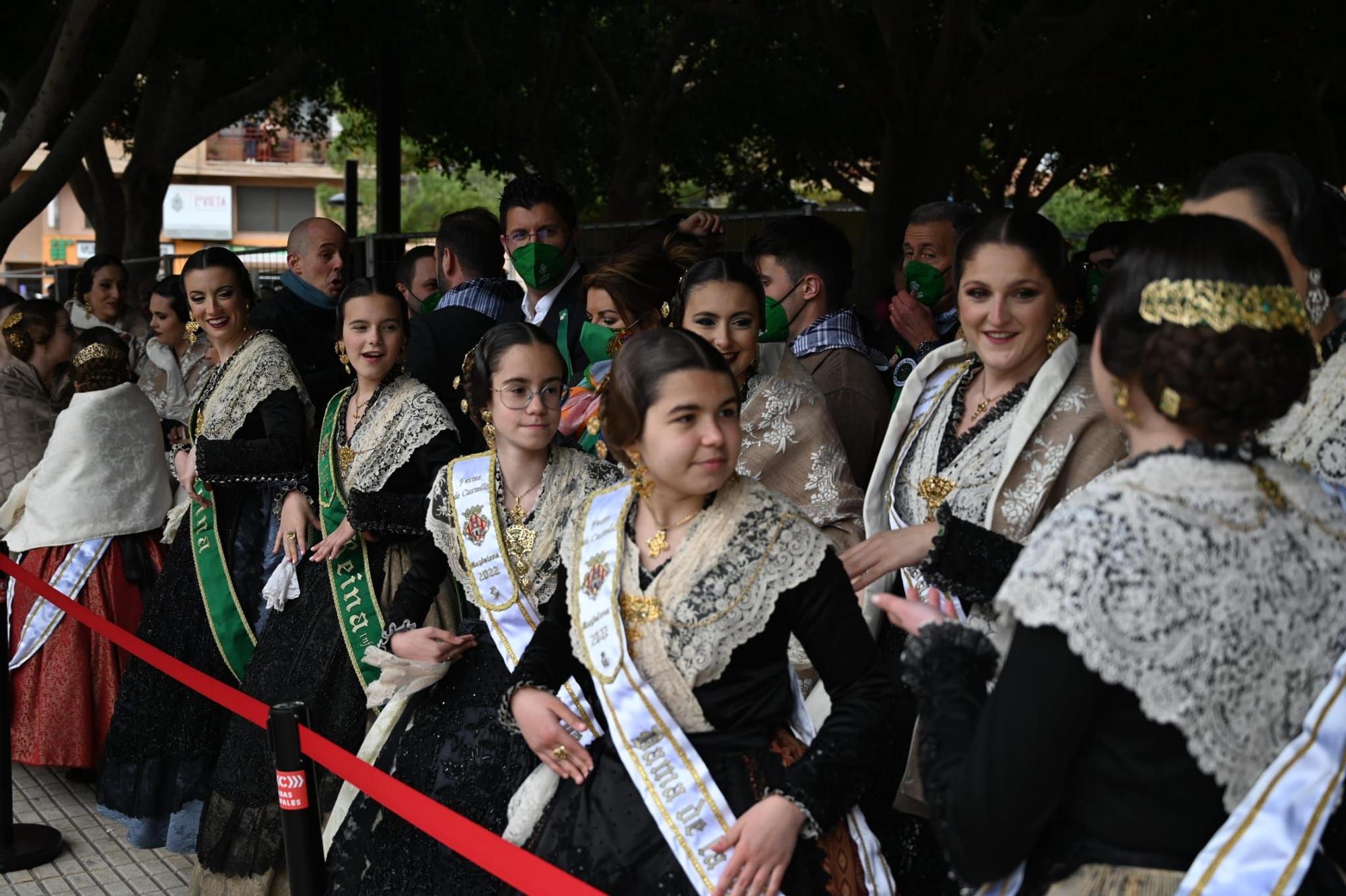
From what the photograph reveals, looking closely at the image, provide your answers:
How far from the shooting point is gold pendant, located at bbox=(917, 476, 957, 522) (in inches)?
114

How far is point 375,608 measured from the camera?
402 centimetres

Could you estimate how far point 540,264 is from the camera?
443 cm

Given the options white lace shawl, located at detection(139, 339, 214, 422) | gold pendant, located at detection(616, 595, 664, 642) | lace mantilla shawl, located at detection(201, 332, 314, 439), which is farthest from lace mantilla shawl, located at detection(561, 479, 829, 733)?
white lace shawl, located at detection(139, 339, 214, 422)

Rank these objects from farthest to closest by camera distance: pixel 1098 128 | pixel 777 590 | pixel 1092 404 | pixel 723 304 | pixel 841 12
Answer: pixel 1098 128 → pixel 841 12 → pixel 723 304 → pixel 1092 404 → pixel 777 590

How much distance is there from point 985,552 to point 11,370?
4.97 meters

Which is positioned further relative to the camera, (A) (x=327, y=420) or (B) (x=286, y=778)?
(A) (x=327, y=420)

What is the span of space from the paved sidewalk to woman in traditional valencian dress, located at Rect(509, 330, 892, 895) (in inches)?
104

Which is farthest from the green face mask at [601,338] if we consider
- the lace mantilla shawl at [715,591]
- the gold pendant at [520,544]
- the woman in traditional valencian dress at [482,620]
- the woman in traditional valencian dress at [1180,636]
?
the woman in traditional valencian dress at [1180,636]

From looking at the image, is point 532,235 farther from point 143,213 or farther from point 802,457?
point 143,213

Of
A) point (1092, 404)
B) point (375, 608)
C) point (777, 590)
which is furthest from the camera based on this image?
point (375, 608)

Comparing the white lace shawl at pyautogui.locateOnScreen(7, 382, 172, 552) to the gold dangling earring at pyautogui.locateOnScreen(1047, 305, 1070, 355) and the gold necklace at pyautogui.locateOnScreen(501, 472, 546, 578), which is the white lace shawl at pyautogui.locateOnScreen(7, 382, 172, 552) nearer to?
the gold necklace at pyautogui.locateOnScreen(501, 472, 546, 578)

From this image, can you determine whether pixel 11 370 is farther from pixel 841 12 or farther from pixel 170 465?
pixel 841 12

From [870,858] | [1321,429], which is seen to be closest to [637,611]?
[870,858]

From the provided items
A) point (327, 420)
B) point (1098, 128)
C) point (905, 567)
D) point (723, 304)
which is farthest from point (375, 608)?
point (1098, 128)
